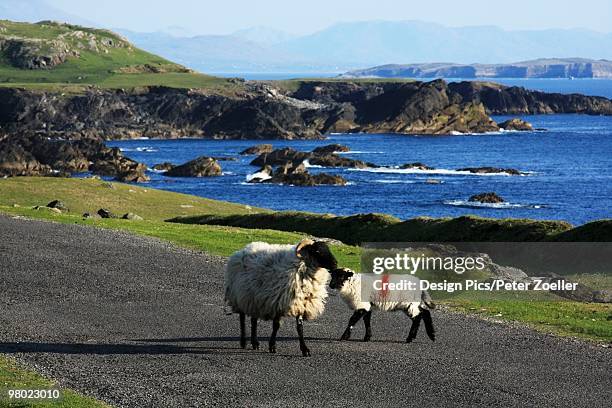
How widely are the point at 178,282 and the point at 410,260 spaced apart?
8.20 metres

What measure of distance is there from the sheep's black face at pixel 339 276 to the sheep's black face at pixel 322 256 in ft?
0.60

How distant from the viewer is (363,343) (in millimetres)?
22734

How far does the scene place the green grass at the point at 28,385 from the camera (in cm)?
1684

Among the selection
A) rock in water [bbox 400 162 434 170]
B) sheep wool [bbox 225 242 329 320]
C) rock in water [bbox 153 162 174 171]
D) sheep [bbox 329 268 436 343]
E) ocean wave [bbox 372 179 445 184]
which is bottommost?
rock in water [bbox 153 162 174 171]

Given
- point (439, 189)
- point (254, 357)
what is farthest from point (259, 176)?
point (254, 357)

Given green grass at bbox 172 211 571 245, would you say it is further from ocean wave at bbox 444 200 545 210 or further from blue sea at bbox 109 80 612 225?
ocean wave at bbox 444 200 545 210

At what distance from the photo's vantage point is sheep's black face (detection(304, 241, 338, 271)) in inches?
816

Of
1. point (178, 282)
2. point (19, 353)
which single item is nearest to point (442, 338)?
point (19, 353)

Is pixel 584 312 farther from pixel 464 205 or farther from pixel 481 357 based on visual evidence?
pixel 464 205

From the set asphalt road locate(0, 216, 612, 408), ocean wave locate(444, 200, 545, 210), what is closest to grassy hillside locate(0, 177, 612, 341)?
asphalt road locate(0, 216, 612, 408)

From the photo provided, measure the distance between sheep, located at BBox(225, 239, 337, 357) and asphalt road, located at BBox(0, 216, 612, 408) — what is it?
3.34 feet

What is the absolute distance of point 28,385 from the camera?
717 inches

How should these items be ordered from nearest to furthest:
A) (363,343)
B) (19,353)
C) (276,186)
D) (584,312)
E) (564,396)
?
(564,396) → (19,353) → (363,343) → (584,312) → (276,186)

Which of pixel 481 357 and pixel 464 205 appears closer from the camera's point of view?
pixel 481 357
